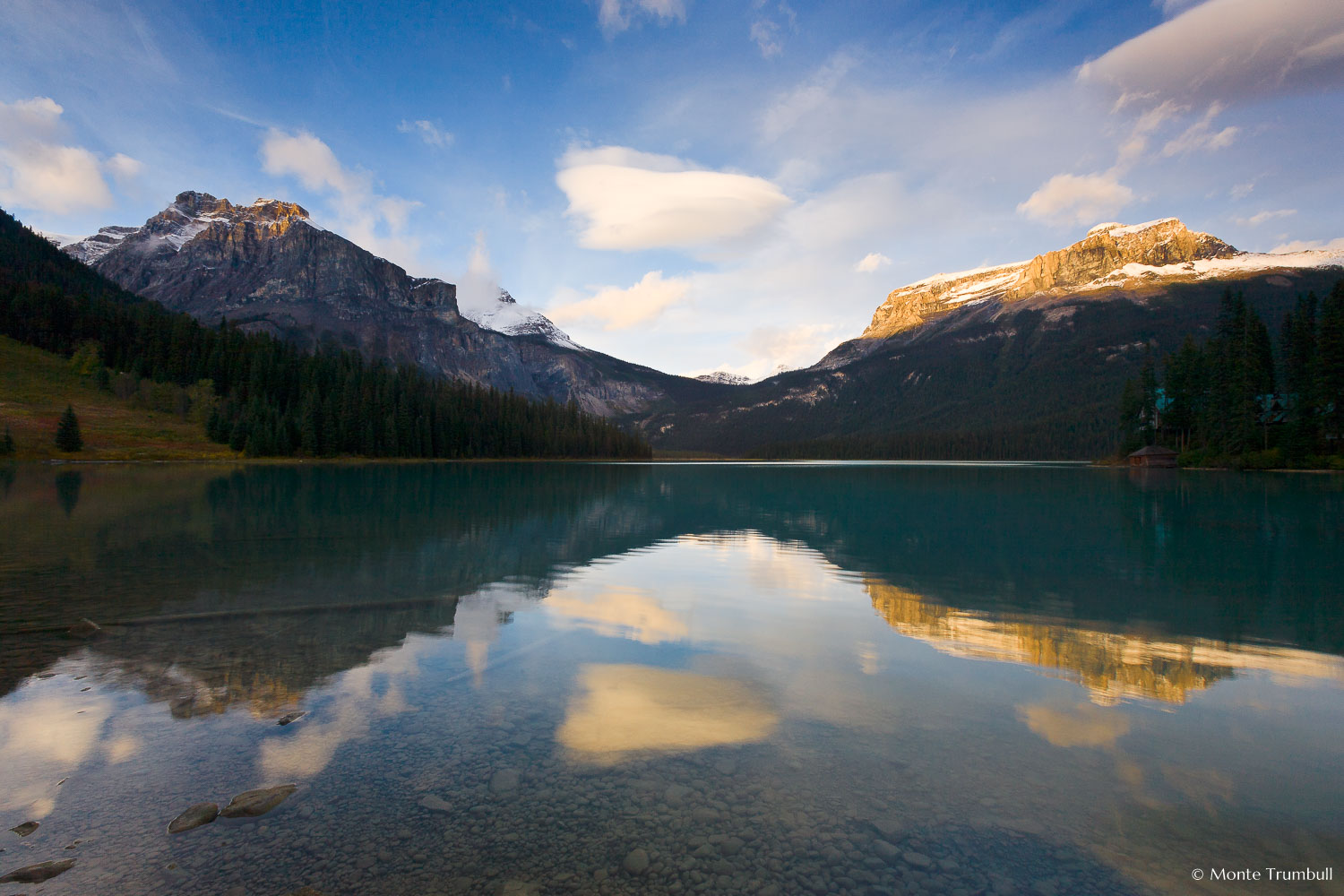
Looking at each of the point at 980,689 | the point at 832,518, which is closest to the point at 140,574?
the point at 980,689

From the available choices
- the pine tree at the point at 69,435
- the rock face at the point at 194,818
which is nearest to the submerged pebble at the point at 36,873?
the rock face at the point at 194,818

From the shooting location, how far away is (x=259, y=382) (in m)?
136

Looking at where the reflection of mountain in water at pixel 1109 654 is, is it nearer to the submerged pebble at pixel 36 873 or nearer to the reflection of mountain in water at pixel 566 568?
the reflection of mountain in water at pixel 566 568

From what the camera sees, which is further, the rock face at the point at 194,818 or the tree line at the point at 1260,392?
the tree line at the point at 1260,392

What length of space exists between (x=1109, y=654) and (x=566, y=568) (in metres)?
15.8

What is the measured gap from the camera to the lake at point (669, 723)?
5.95m

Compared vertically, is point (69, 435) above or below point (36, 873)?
above

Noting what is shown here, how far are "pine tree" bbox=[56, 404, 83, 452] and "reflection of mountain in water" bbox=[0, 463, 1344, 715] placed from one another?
72.2 metres

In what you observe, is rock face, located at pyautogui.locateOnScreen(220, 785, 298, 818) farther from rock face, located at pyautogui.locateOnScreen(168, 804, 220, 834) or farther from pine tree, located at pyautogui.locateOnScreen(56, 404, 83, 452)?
pine tree, located at pyautogui.locateOnScreen(56, 404, 83, 452)

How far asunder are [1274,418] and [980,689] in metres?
109

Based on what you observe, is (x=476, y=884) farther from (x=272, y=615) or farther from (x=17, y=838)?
(x=272, y=615)

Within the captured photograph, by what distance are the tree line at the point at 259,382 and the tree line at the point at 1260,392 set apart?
141m

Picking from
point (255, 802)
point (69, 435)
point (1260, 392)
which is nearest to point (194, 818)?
point (255, 802)

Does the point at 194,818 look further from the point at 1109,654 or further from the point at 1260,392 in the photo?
the point at 1260,392
